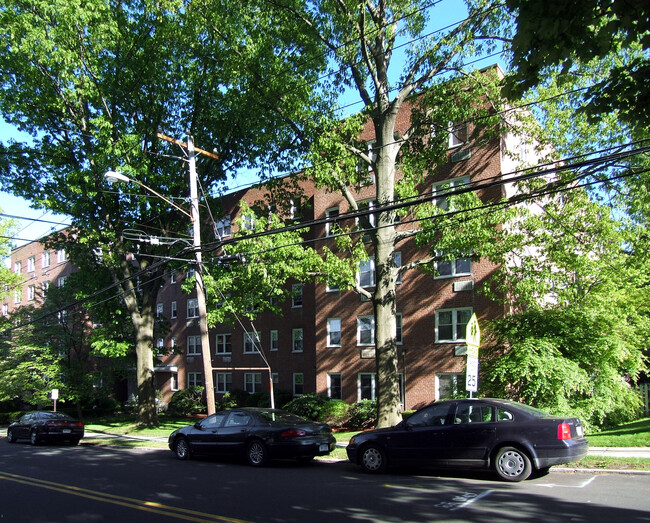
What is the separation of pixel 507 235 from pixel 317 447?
27.2ft

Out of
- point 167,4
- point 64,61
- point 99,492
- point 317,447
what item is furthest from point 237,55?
point 99,492

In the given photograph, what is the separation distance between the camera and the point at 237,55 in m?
16.7

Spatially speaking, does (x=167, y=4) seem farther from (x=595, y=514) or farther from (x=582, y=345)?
(x=595, y=514)

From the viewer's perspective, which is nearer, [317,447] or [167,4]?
[317,447]

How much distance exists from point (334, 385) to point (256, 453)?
601 inches

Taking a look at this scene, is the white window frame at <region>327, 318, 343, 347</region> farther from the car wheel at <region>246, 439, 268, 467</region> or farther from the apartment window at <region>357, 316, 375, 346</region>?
the car wheel at <region>246, 439, 268, 467</region>

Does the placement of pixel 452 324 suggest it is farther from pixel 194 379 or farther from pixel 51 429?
pixel 194 379

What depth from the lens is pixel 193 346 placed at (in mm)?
39875

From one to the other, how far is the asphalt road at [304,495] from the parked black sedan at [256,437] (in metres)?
0.46

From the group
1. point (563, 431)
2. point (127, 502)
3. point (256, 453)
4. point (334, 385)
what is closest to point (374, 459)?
point (256, 453)

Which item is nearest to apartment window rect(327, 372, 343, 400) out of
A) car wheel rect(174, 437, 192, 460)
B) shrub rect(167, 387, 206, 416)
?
shrub rect(167, 387, 206, 416)

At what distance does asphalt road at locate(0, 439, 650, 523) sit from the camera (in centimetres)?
743

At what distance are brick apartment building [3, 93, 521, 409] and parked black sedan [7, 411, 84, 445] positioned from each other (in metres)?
7.62

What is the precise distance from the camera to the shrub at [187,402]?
117ft
